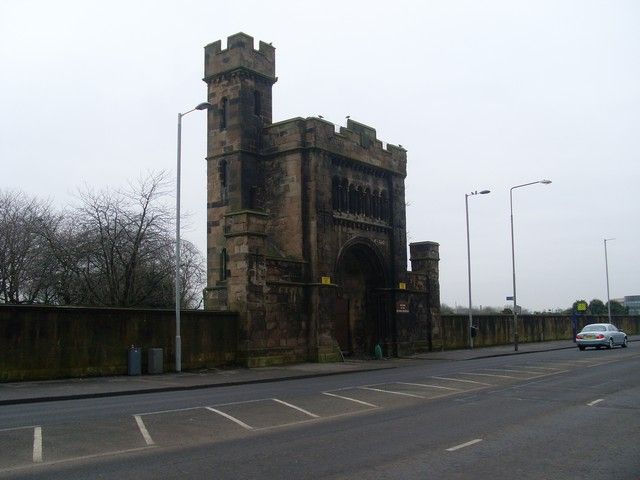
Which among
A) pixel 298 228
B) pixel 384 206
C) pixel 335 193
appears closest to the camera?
pixel 298 228

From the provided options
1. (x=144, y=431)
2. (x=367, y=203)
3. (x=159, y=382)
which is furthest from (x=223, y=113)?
(x=144, y=431)

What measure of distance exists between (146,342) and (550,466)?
17427 mm

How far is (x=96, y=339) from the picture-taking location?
21.0 meters

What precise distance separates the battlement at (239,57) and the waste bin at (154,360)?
14.6m

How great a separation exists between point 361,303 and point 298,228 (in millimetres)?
6697

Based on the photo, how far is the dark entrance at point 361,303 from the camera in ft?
106

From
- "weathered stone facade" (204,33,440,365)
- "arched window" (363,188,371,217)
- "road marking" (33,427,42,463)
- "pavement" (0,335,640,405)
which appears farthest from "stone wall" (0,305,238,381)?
"arched window" (363,188,371,217)

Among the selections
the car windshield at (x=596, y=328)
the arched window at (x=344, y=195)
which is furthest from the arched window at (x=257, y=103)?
the car windshield at (x=596, y=328)

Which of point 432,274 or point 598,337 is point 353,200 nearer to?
point 432,274

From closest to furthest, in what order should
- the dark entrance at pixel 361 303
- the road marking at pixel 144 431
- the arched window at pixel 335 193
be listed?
1. the road marking at pixel 144 431
2. the arched window at pixel 335 193
3. the dark entrance at pixel 361 303

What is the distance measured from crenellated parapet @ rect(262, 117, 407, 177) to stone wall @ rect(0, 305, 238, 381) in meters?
9.04

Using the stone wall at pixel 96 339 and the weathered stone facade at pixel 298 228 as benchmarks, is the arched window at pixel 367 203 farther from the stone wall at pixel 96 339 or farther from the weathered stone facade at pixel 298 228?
the stone wall at pixel 96 339

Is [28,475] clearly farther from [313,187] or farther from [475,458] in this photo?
[313,187]

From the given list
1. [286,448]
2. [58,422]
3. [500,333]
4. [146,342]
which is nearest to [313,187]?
[146,342]
